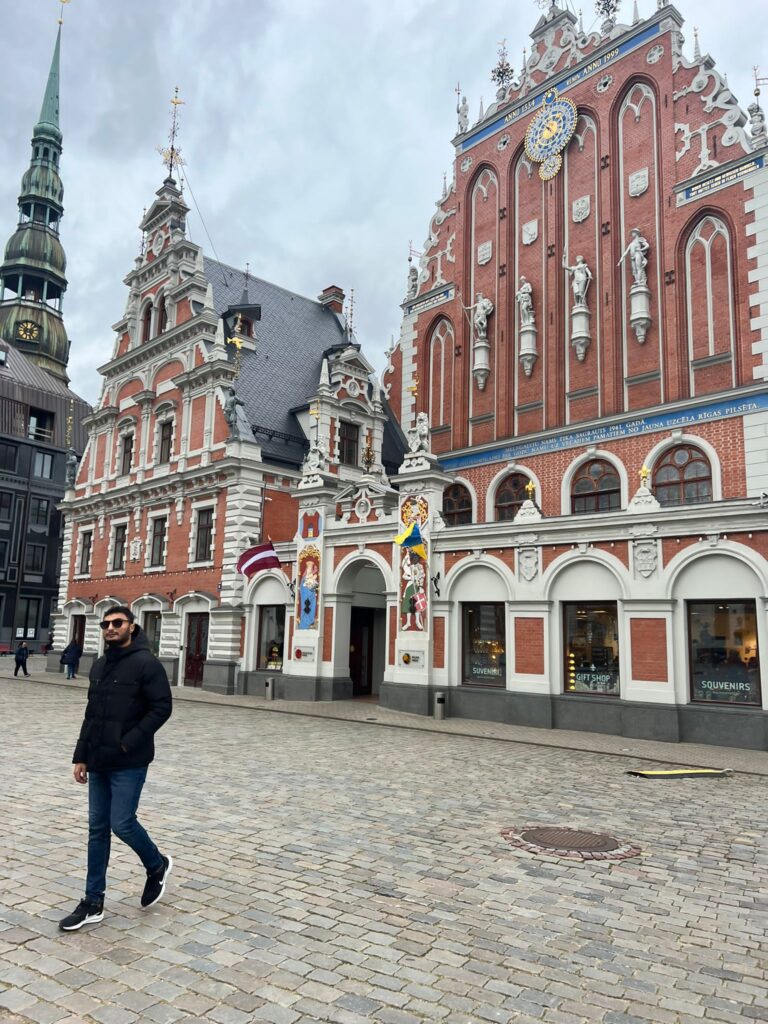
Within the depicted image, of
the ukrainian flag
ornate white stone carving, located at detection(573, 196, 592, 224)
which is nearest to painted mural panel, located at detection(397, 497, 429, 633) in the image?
the ukrainian flag

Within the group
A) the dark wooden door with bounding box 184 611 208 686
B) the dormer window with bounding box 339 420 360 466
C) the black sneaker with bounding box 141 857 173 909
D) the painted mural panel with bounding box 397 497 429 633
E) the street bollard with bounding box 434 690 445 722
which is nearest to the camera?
the black sneaker with bounding box 141 857 173 909

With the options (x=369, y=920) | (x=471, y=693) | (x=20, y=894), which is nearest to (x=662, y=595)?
(x=471, y=693)

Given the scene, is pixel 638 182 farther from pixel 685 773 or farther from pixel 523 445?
pixel 685 773

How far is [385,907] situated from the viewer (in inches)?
232

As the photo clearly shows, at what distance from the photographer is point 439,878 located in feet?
21.8

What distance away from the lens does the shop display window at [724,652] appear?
16141 millimetres

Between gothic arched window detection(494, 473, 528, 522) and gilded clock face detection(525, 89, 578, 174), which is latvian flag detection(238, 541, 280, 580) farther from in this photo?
gilded clock face detection(525, 89, 578, 174)

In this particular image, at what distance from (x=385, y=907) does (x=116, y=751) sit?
2.42 metres

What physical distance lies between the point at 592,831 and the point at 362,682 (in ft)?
64.0

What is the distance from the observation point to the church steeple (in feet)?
240

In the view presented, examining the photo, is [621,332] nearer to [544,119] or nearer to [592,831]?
[544,119]

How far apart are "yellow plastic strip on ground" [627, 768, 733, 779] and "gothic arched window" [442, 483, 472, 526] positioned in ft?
44.9

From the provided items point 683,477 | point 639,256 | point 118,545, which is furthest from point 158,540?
point 639,256

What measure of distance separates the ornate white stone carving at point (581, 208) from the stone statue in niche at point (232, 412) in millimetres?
13850
